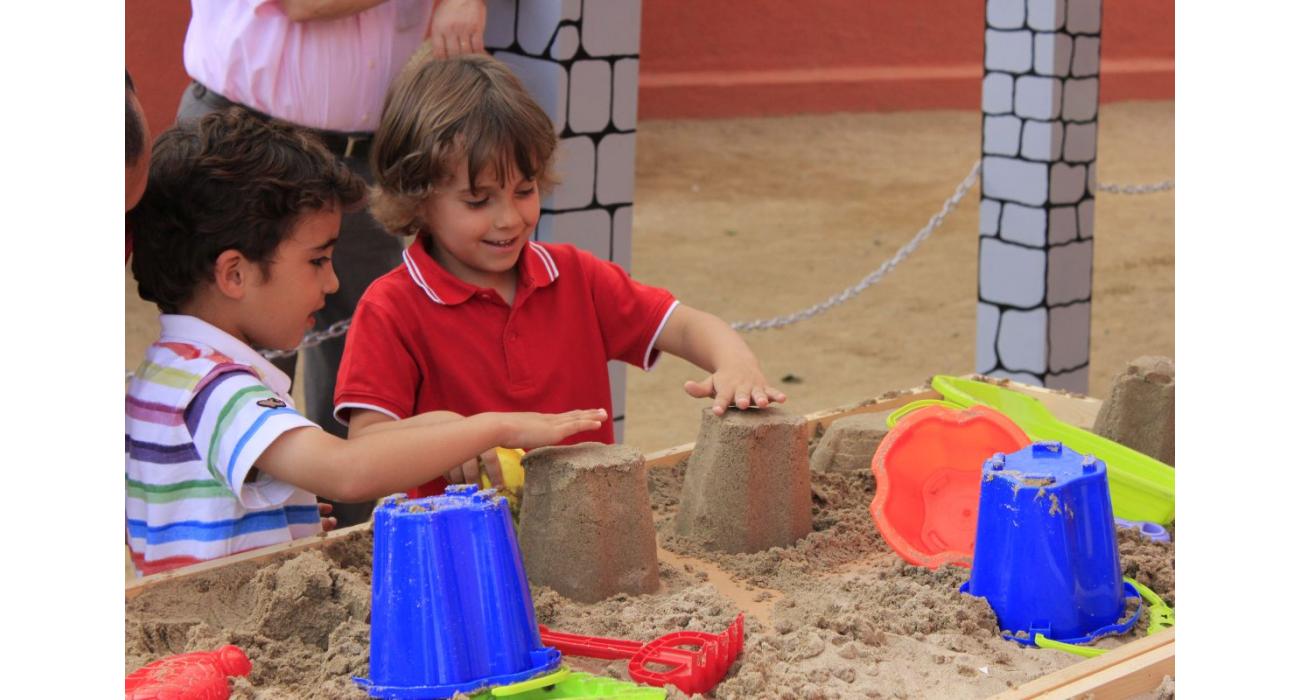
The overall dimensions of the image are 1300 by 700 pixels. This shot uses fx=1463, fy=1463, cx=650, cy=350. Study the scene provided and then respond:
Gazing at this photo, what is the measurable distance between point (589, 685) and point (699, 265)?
565 centimetres

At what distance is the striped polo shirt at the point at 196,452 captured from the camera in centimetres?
177

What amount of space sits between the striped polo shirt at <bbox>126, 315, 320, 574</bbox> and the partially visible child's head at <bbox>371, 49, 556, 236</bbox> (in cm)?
36

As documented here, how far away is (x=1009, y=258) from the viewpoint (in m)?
3.88

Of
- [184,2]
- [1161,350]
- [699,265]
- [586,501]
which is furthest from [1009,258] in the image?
[184,2]

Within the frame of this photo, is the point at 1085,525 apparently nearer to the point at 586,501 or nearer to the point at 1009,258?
the point at 586,501

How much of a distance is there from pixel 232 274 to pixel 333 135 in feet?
3.50

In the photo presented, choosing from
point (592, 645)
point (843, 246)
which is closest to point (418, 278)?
point (592, 645)

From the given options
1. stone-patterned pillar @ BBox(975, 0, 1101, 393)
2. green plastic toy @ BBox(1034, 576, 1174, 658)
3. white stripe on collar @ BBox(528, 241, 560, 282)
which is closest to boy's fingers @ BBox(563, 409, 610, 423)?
white stripe on collar @ BBox(528, 241, 560, 282)

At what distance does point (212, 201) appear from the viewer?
1.89 m

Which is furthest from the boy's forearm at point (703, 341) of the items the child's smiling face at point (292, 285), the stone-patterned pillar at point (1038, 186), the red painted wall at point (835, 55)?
the red painted wall at point (835, 55)

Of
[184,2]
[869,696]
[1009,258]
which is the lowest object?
[869,696]

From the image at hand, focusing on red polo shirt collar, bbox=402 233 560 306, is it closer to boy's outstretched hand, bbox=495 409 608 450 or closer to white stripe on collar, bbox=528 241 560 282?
white stripe on collar, bbox=528 241 560 282

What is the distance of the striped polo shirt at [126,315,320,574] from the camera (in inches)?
69.5

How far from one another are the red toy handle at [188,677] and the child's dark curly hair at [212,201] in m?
0.62
